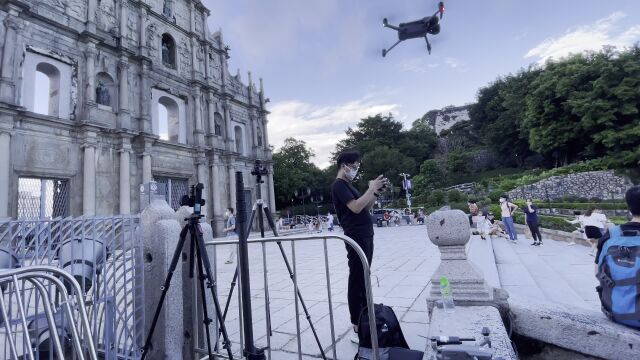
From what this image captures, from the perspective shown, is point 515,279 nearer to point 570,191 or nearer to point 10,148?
point 10,148

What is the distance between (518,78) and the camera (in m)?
41.7

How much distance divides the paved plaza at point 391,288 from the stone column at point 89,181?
8503 mm

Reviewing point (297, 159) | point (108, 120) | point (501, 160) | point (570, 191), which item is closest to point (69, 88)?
point (108, 120)

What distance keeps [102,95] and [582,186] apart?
118ft

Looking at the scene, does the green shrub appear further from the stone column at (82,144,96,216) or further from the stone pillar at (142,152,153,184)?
the stone column at (82,144,96,216)

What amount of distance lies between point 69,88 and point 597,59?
40406 mm

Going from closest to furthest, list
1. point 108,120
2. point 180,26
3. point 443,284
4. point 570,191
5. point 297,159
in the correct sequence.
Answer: point 443,284 < point 108,120 < point 180,26 < point 570,191 < point 297,159

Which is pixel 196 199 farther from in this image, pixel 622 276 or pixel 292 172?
pixel 292 172

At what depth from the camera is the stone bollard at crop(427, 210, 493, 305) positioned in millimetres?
2810

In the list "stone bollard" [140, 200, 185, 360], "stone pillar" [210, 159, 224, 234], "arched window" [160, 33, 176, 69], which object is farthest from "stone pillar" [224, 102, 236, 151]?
"stone bollard" [140, 200, 185, 360]

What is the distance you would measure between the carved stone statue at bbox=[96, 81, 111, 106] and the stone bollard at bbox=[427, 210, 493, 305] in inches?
661

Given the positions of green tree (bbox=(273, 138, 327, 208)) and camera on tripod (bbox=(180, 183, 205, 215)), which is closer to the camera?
camera on tripod (bbox=(180, 183, 205, 215))

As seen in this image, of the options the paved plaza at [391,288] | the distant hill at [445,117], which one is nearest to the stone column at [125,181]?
the paved plaza at [391,288]

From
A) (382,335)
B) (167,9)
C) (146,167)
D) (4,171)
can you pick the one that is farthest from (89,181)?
(382,335)
